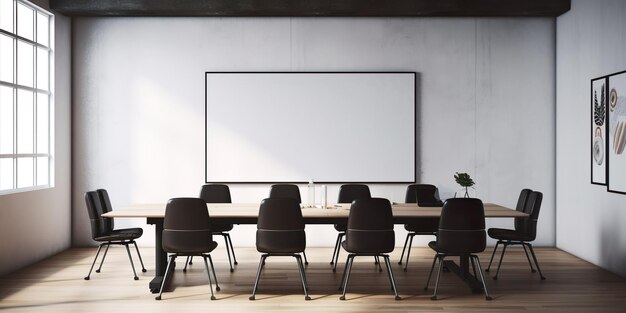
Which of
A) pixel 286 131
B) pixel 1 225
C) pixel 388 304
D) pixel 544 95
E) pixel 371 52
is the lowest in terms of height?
pixel 388 304

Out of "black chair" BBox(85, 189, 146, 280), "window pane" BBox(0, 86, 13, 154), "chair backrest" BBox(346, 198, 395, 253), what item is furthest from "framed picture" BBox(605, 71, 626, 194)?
"window pane" BBox(0, 86, 13, 154)

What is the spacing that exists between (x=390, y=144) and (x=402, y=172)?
1.43 ft

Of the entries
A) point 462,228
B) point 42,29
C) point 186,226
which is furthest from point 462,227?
point 42,29

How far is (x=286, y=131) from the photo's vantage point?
8320mm

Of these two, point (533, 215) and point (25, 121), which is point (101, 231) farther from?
point (533, 215)

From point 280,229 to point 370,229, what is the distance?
817 mm

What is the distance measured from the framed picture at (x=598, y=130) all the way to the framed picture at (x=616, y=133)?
11cm

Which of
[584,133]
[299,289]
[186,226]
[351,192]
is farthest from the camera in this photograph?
[584,133]

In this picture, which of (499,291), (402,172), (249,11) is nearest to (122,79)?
(249,11)

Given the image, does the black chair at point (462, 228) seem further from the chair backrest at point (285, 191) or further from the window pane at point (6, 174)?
the window pane at point (6, 174)

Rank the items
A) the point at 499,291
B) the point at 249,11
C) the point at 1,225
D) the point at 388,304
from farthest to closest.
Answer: the point at 249,11 < the point at 1,225 < the point at 499,291 < the point at 388,304

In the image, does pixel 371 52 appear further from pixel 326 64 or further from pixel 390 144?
pixel 390 144

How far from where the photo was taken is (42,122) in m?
7.64

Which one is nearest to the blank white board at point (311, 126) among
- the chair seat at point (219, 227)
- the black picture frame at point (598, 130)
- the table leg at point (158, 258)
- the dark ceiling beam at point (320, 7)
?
the dark ceiling beam at point (320, 7)
